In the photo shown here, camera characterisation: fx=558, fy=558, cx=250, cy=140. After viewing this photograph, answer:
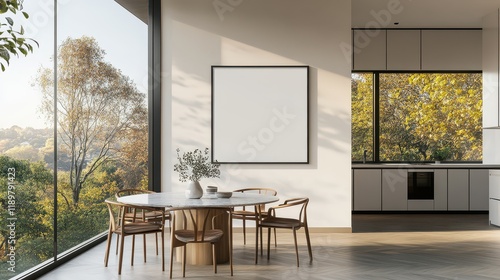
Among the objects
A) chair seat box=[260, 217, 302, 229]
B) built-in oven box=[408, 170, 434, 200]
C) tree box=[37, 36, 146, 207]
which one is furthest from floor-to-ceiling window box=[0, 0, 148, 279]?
built-in oven box=[408, 170, 434, 200]

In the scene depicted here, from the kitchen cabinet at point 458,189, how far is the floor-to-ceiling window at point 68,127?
18.6 ft

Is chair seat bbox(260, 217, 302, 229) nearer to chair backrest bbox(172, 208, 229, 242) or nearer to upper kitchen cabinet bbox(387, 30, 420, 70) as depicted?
chair backrest bbox(172, 208, 229, 242)

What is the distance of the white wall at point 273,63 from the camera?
7.96m

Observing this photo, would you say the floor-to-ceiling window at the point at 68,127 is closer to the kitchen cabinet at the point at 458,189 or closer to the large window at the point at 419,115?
the large window at the point at 419,115

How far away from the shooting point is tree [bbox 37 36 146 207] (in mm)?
8828

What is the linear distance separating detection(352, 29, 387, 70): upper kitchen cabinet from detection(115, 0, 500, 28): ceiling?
0.69 feet

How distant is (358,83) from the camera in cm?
1068

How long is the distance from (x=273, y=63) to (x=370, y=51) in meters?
3.19

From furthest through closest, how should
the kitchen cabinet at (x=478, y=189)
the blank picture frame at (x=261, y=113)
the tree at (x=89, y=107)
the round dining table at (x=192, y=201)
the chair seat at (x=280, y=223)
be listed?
1. the kitchen cabinet at (x=478, y=189)
2. the tree at (x=89, y=107)
3. the blank picture frame at (x=261, y=113)
4. the chair seat at (x=280, y=223)
5. the round dining table at (x=192, y=201)

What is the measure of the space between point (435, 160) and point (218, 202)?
21.0 feet

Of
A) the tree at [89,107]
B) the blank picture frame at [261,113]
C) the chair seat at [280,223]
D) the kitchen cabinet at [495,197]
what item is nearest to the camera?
the chair seat at [280,223]

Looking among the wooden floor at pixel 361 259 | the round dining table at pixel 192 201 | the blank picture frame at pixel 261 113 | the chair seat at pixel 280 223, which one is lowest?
the wooden floor at pixel 361 259

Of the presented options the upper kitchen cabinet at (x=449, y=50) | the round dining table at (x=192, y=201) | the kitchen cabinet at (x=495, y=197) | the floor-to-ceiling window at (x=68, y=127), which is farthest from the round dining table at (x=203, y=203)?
the upper kitchen cabinet at (x=449, y=50)

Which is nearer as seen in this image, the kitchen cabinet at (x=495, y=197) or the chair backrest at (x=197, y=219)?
the chair backrest at (x=197, y=219)
